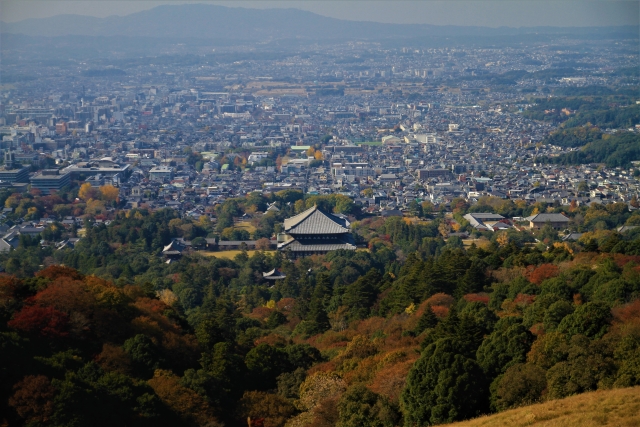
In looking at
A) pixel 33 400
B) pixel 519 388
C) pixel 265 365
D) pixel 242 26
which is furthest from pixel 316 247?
pixel 242 26

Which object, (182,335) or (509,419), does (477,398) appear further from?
(182,335)

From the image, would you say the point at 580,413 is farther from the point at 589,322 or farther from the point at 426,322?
the point at 426,322

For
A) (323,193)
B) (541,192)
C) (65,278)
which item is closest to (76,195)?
(323,193)

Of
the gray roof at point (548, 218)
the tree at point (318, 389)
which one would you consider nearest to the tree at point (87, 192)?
the gray roof at point (548, 218)

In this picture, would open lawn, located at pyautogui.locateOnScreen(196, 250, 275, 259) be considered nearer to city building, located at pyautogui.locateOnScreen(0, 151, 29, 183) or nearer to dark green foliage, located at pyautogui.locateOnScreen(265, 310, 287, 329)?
dark green foliage, located at pyautogui.locateOnScreen(265, 310, 287, 329)

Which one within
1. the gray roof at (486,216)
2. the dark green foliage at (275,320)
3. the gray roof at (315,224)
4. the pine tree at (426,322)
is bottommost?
the gray roof at (486,216)

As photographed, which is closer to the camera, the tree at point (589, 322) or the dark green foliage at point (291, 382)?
the tree at point (589, 322)

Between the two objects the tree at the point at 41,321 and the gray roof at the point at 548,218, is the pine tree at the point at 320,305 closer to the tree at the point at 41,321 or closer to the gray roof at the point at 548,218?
the tree at the point at 41,321
